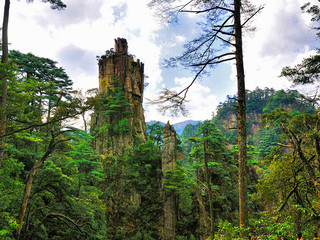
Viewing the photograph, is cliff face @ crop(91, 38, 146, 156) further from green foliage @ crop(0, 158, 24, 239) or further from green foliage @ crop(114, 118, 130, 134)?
green foliage @ crop(0, 158, 24, 239)

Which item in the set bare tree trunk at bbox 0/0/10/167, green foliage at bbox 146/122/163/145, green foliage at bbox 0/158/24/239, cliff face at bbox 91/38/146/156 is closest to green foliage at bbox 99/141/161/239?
green foliage at bbox 146/122/163/145

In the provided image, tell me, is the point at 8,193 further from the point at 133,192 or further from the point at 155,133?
the point at 155,133

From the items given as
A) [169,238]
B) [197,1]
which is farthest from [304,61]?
[169,238]

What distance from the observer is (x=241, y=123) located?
536 centimetres

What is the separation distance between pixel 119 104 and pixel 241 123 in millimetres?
19394

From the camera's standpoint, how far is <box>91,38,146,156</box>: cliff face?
2328cm

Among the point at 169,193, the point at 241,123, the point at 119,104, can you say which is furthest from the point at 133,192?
the point at 241,123

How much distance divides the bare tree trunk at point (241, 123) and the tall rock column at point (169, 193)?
570 inches

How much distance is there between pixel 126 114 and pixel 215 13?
1959 centimetres

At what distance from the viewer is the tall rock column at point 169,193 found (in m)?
18.0

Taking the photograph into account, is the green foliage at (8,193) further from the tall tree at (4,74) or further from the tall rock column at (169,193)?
the tall rock column at (169,193)

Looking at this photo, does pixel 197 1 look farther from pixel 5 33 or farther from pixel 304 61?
pixel 5 33

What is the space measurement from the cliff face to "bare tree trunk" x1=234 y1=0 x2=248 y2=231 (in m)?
18.8

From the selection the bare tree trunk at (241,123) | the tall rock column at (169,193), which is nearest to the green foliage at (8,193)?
the bare tree trunk at (241,123)
